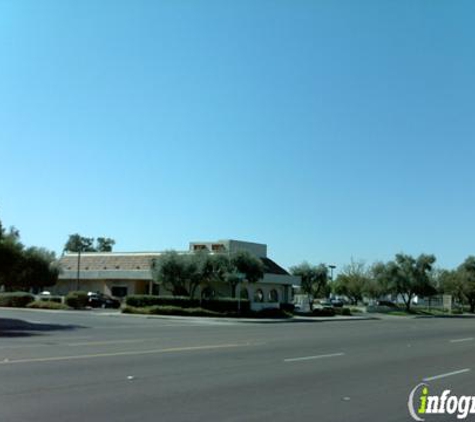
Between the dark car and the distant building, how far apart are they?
4656mm

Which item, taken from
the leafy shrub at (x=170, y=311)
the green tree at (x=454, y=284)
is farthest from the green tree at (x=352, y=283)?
the leafy shrub at (x=170, y=311)

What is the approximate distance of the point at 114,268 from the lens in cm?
7000

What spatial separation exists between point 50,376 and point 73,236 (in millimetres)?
151990

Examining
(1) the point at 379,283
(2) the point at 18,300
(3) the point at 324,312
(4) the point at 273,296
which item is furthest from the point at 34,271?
(1) the point at 379,283

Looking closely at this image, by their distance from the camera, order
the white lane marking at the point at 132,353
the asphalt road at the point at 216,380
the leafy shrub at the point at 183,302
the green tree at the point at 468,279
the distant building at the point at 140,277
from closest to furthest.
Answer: the asphalt road at the point at 216,380 → the white lane marking at the point at 132,353 → the leafy shrub at the point at 183,302 → the distant building at the point at 140,277 → the green tree at the point at 468,279

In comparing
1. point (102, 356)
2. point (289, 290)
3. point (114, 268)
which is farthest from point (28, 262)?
point (102, 356)

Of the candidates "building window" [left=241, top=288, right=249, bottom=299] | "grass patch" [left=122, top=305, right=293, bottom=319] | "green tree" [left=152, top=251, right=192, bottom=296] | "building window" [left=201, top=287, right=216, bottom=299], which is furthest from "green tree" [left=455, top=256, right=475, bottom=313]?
→ "green tree" [left=152, top=251, right=192, bottom=296]

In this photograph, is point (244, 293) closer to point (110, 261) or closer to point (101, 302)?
point (101, 302)

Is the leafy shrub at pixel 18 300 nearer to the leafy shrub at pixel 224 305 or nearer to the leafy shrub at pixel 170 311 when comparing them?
the leafy shrub at pixel 170 311

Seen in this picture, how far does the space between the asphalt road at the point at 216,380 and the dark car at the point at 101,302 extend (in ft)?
133

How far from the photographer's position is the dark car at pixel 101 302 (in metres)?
60.7

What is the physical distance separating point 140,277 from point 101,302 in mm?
6210

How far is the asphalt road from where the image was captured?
935 cm

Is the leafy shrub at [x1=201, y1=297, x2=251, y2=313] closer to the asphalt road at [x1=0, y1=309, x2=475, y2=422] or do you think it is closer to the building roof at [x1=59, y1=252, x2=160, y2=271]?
the building roof at [x1=59, y1=252, x2=160, y2=271]
